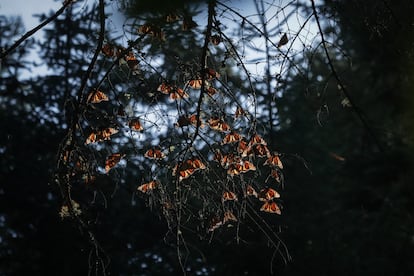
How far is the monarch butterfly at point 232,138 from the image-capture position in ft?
9.71

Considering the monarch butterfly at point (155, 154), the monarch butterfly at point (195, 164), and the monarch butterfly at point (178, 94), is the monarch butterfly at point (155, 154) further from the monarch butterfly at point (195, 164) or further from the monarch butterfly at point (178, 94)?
the monarch butterfly at point (178, 94)

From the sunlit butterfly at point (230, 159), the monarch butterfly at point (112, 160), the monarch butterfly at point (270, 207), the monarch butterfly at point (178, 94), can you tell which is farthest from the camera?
the monarch butterfly at point (270, 207)

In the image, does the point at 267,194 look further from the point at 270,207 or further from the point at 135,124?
the point at 135,124

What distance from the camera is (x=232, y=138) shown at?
→ 2969 mm

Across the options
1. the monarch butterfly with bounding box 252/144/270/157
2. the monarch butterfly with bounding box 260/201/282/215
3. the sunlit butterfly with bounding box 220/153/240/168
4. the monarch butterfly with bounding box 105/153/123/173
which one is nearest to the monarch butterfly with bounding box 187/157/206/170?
the sunlit butterfly with bounding box 220/153/240/168

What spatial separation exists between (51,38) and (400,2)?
726cm

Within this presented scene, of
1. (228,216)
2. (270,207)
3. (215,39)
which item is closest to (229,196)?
(228,216)

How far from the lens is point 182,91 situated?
9.22 ft

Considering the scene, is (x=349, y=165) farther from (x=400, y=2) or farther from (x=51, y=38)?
(x=400, y=2)

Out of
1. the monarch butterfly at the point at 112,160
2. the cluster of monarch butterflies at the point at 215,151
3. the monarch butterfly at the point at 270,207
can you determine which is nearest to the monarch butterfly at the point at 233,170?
the cluster of monarch butterflies at the point at 215,151

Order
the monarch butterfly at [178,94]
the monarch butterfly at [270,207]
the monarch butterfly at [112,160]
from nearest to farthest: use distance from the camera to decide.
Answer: the monarch butterfly at [178,94] < the monarch butterfly at [112,160] < the monarch butterfly at [270,207]

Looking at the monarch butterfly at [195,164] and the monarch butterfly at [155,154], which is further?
the monarch butterfly at [155,154]

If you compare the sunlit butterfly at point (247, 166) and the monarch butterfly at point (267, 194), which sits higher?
the sunlit butterfly at point (247, 166)

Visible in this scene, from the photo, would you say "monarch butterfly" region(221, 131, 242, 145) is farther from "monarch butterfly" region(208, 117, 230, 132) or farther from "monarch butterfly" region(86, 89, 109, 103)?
"monarch butterfly" region(86, 89, 109, 103)
